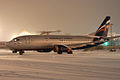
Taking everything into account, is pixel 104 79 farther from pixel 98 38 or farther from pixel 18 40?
pixel 98 38

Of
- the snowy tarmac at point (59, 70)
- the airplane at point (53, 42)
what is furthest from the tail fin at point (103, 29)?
the snowy tarmac at point (59, 70)

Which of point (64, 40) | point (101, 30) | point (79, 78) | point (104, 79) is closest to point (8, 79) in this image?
point (79, 78)

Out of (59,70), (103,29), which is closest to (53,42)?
(103,29)

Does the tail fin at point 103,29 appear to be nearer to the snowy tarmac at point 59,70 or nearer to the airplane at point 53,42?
the airplane at point 53,42

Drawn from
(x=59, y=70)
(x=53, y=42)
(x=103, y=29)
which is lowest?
(x=59, y=70)

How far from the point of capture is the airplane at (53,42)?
42656 millimetres

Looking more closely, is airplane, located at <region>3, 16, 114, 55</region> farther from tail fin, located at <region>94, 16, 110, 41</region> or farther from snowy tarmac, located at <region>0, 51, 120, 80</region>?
snowy tarmac, located at <region>0, 51, 120, 80</region>

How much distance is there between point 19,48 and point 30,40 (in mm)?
2576

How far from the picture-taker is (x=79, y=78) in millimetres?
12367

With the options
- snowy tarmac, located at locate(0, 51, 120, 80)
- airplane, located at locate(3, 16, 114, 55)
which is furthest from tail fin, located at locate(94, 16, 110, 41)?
snowy tarmac, located at locate(0, 51, 120, 80)

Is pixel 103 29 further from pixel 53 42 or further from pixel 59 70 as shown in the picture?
pixel 59 70

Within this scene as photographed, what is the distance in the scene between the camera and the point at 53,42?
4497 centimetres

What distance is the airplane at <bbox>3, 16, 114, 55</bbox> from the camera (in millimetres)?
42656

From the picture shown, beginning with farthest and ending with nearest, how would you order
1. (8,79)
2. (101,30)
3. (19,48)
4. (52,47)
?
(101,30), (52,47), (19,48), (8,79)
